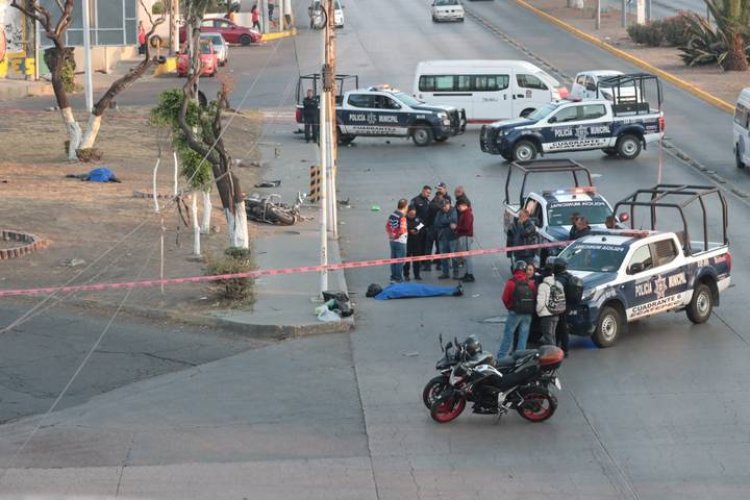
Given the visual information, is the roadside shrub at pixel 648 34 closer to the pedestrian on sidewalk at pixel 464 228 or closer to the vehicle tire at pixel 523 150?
the vehicle tire at pixel 523 150

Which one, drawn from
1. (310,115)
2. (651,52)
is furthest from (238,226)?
(651,52)

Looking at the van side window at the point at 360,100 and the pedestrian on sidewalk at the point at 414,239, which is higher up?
the van side window at the point at 360,100

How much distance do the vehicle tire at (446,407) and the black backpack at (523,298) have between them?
2.56 meters

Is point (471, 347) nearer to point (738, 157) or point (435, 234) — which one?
point (435, 234)

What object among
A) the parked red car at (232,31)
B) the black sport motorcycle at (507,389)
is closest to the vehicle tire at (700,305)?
the black sport motorcycle at (507,389)

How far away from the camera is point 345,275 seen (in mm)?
25344

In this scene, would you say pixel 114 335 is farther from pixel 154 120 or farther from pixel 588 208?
pixel 588 208

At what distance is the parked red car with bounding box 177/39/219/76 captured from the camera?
57.1 metres

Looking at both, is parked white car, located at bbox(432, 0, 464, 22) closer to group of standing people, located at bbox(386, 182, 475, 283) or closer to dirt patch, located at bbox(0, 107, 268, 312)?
dirt patch, located at bbox(0, 107, 268, 312)

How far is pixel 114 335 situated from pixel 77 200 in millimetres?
10813

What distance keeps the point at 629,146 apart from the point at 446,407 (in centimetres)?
2333

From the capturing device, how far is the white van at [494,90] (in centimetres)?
4419

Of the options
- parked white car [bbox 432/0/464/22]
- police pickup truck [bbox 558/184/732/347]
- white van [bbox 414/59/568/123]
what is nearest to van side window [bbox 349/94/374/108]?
white van [bbox 414/59/568/123]

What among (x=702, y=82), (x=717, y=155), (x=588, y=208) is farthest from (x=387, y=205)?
(x=702, y=82)
